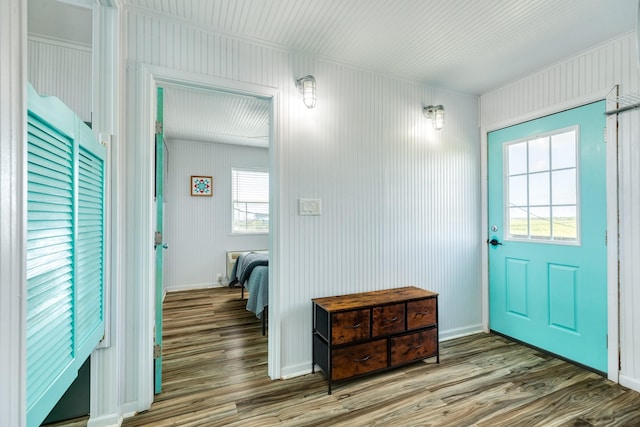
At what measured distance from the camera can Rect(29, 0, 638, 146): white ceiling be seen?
1826mm

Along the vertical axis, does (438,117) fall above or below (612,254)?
above

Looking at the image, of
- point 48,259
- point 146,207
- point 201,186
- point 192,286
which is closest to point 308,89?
point 146,207

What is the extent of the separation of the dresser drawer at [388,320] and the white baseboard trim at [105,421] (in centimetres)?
168

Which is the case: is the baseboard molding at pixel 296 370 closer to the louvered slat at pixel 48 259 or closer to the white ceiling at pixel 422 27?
the louvered slat at pixel 48 259

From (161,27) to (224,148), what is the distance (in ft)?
11.3

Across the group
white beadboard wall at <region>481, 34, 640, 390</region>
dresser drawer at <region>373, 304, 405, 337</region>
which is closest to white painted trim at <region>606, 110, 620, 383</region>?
white beadboard wall at <region>481, 34, 640, 390</region>

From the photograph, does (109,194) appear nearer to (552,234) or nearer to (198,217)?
(552,234)

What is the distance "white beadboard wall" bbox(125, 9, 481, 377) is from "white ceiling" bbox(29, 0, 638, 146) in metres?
0.14

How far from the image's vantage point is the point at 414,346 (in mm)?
2373

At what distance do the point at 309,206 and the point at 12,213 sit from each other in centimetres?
176

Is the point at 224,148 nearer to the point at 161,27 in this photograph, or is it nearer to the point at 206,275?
the point at 206,275

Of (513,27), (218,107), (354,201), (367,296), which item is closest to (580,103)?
(513,27)

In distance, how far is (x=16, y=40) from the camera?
731 millimetres

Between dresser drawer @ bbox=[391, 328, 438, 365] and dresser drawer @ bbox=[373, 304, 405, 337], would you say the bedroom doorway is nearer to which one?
dresser drawer @ bbox=[373, 304, 405, 337]
